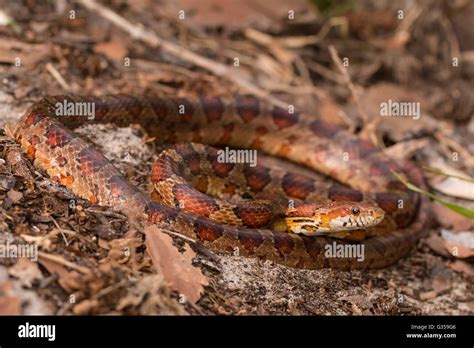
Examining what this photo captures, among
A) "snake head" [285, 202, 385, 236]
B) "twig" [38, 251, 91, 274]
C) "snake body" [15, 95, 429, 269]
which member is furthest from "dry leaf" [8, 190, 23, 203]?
"snake head" [285, 202, 385, 236]

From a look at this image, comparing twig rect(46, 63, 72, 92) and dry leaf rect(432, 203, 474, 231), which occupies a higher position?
twig rect(46, 63, 72, 92)

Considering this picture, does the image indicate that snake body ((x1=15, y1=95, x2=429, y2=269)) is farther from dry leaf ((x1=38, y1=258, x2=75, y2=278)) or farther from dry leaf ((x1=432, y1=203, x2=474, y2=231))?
dry leaf ((x1=38, y1=258, x2=75, y2=278))

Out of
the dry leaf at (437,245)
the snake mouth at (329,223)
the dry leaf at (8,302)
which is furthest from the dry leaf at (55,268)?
the dry leaf at (437,245)

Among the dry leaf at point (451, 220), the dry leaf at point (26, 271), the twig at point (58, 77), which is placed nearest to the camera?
the dry leaf at point (26, 271)

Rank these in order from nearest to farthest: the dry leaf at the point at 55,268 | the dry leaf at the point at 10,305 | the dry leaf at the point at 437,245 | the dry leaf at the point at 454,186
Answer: the dry leaf at the point at 10,305, the dry leaf at the point at 55,268, the dry leaf at the point at 437,245, the dry leaf at the point at 454,186

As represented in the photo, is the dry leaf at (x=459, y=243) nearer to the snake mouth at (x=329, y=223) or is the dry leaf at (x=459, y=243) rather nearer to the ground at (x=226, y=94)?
the ground at (x=226, y=94)
